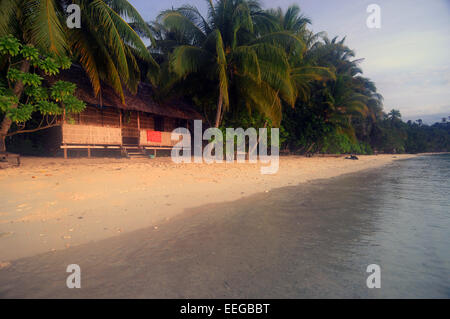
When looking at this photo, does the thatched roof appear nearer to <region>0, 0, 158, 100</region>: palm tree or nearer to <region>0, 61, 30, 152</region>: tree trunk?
<region>0, 0, 158, 100</region>: palm tree

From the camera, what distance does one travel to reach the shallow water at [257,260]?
6.34 ft

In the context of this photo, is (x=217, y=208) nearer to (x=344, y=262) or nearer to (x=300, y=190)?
(x=344, y=262)

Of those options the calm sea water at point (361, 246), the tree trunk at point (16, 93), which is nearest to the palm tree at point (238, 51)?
the tree trunk at point (16, 93)

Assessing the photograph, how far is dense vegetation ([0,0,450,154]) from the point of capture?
7.04 metres

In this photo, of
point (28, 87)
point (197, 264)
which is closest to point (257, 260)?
point (197, 264)

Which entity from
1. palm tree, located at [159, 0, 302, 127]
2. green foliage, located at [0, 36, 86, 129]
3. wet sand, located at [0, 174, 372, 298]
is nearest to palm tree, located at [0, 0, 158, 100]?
green foliage, located at [0, 36, 86, 129]

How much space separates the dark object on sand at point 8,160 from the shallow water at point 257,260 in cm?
552

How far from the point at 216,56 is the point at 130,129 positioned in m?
6.18

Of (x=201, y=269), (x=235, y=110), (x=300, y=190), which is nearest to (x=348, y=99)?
(x=235, y=110)

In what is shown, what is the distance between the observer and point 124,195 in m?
4.71

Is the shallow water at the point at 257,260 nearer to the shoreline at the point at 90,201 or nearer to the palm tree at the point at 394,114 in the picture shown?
the shoreline at the point at 90,201

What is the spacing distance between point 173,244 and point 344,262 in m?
1.79

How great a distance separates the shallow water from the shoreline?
319 millimetres
